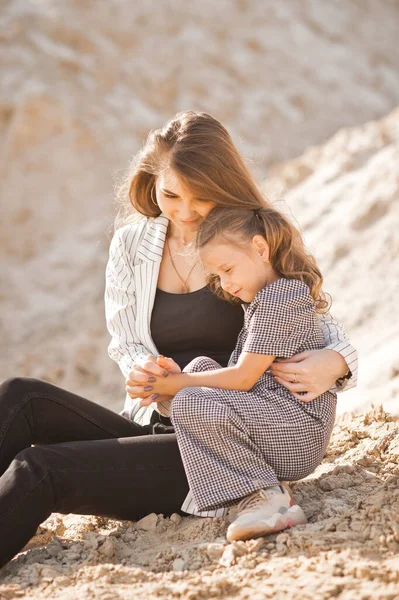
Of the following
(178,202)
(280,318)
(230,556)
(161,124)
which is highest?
(161,124)

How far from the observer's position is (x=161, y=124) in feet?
34.8

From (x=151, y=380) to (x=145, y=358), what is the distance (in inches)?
8.2

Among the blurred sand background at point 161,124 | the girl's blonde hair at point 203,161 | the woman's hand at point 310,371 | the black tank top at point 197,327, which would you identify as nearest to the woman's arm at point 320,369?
the woman's hand at point 310,371

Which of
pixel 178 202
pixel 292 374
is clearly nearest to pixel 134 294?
pixel 178 202

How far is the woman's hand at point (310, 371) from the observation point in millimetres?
2590

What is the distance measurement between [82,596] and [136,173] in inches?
64.9

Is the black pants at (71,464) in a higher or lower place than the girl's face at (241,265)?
lower

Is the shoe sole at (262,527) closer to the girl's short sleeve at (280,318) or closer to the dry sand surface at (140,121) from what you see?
the girl's short sleeve at (280,318)

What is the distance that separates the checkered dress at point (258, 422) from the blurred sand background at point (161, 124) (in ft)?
5.51

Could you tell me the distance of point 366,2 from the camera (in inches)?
545

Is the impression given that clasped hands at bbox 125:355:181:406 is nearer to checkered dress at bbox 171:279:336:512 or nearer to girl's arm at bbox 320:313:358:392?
checkered dress at bbox 171:279:336:512

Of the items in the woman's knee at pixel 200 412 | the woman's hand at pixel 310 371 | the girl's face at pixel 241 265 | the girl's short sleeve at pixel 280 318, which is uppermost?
the girl's face at pixel 241 265

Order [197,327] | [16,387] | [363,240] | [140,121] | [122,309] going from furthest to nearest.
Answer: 1. [140,121]
2. [363,240]
3. [122,309]
4. [197,327]
5. [16,387]

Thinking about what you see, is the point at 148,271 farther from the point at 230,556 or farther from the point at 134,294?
the point at 230,556
